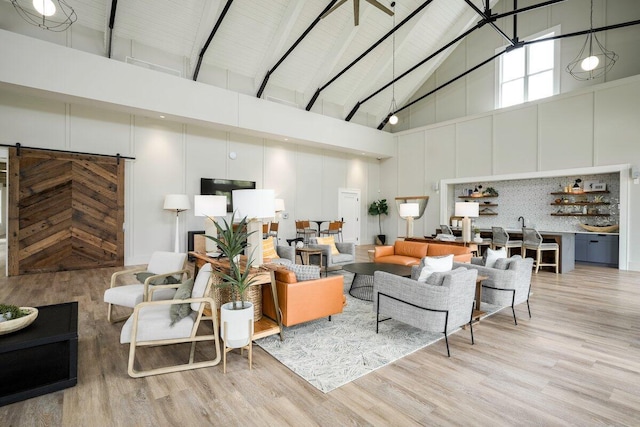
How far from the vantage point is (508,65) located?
9008 millimetres

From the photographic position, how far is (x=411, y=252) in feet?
20.2

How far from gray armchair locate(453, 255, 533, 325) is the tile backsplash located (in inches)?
228

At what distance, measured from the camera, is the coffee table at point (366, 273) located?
14.9ft

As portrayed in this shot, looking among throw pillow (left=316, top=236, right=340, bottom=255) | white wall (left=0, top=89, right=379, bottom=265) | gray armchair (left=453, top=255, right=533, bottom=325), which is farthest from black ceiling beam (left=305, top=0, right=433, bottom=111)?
gray armchair (left=453, top=255, right=533, bottom=325)

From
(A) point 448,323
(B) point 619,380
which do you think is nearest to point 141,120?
(A) point 448,323

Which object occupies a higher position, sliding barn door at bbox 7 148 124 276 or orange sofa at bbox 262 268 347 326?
sliding barn door at bbox 7 148 124 276

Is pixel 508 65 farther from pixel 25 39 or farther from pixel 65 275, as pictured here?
pixel 65 275

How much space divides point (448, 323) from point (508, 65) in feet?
29.5

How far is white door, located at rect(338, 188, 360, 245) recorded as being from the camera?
431 inches

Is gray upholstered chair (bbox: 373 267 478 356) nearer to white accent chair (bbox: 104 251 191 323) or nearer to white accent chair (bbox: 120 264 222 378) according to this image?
white accent chair (bbox: 120 264 222 378)

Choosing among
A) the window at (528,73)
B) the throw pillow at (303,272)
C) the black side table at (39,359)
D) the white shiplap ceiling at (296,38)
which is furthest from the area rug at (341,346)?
the window at (528,73)

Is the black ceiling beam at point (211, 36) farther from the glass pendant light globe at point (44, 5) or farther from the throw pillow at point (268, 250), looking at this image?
the throw pillow at point (268, 250)

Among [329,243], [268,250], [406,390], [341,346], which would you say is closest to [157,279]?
[341,346]

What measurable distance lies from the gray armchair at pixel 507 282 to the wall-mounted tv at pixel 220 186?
6251 mm
